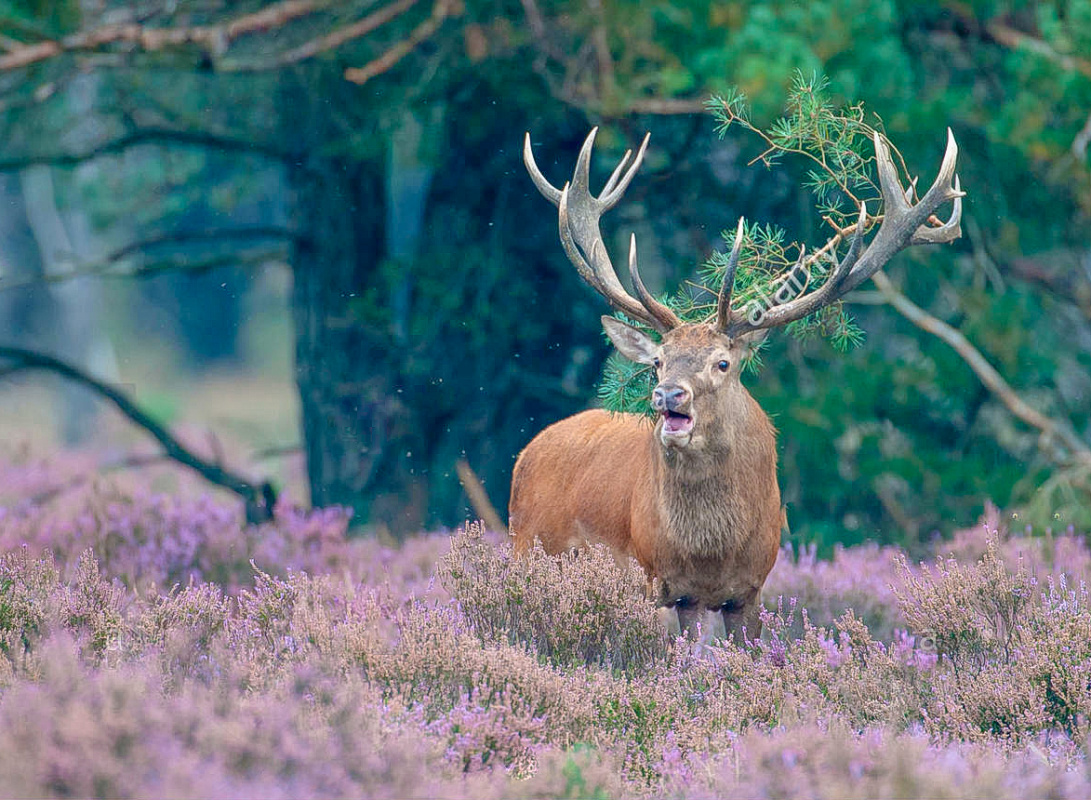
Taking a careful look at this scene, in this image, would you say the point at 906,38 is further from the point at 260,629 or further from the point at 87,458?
the point at 87,458

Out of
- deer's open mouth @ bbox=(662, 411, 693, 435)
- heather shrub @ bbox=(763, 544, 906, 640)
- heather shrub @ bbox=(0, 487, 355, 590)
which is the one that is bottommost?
heather shrub @ bbox=(763, 544, 906, 640)

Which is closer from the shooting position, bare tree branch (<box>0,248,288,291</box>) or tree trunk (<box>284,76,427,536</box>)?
bare tree branch (<box>0,248,288,291</box>)

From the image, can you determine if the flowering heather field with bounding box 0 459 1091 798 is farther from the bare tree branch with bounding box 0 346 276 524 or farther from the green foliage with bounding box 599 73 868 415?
the bare tree branch with bounding box 0 346 276 524

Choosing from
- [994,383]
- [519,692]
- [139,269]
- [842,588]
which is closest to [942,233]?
[842,588]

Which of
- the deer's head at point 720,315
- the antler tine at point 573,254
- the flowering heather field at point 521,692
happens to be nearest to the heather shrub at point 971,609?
the flowering heather field at point 521,692

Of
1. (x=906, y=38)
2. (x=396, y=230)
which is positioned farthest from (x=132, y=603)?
(x=396, y=230)

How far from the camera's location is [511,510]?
7.16m

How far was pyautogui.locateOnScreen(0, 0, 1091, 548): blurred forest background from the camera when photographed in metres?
9.20

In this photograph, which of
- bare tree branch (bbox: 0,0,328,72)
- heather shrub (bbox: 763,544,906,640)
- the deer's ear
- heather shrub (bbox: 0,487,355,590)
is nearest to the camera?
the deer's ear

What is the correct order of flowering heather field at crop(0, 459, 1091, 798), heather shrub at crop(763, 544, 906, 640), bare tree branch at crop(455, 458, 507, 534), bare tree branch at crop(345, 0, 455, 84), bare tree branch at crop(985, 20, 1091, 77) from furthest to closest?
bare tree branch at crop(455, 458, 507, 534), bare tree branch at crop(985, 20, 1091, 77), bare tree branch at crop(345, 0, 455, 84), heather shrub at crop(763, 544, 906, 640), flowering heather field at crop(0, 459, 1091, 798)

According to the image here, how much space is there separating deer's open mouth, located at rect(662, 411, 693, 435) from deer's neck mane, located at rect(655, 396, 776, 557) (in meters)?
0.28

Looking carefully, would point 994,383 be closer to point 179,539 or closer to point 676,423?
point 676,423

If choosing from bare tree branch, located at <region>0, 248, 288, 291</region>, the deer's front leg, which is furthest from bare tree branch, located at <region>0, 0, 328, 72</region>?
the deer's front leg

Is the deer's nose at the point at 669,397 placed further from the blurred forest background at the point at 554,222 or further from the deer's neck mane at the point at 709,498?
the blurred forest background at the point at 554,222
